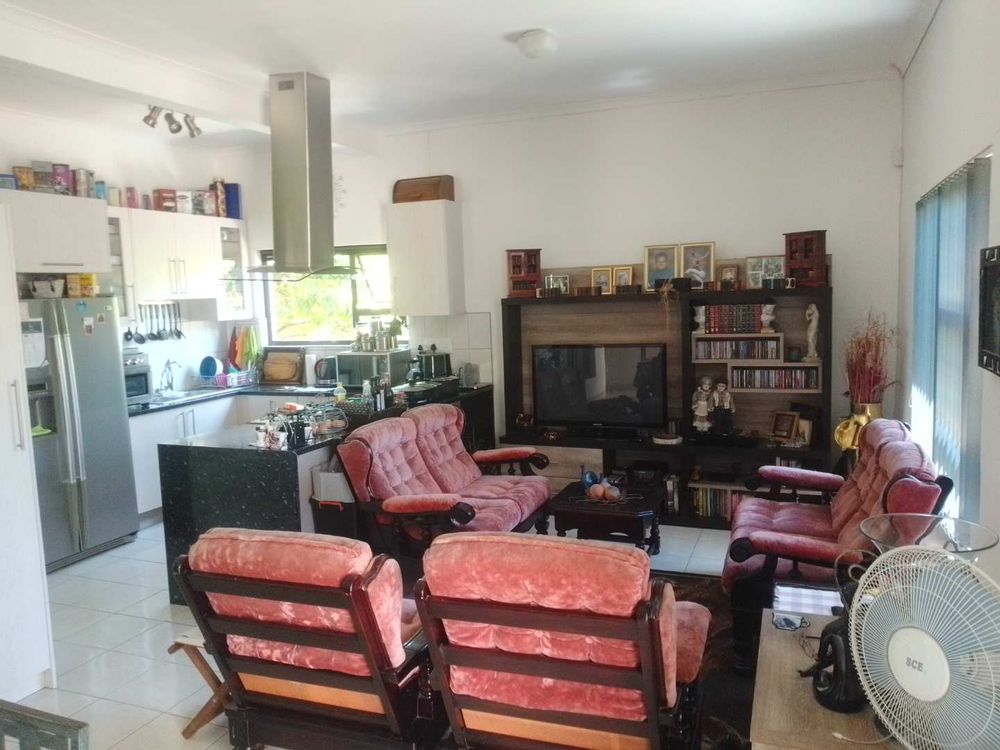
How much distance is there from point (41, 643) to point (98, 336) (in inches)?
91.3

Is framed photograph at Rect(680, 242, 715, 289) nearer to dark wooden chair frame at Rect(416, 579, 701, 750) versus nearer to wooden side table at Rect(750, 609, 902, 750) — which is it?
wooden side table at Rect(750, 609, 902, 750)

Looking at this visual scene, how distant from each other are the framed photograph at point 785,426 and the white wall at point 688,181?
1.11 feet

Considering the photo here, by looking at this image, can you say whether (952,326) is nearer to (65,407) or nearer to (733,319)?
(733,319)

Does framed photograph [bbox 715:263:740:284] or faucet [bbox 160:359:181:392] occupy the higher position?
framed photograph [bbox 715:263:740:284]

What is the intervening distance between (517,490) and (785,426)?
74.5 inches

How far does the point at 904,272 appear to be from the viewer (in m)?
4.68

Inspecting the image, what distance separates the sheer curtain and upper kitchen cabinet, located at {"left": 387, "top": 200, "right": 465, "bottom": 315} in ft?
10.3

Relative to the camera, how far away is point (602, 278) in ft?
18.1

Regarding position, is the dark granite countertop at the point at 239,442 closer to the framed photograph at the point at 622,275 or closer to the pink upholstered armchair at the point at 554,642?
the pink upholstered armchair at the point at 554,642

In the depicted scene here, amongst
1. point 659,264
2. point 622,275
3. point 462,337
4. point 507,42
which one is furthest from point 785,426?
point 507,42

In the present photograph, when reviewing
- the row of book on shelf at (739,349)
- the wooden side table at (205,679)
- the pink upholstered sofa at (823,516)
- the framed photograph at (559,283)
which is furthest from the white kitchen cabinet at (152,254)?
the pink upholstered sofa at (823,516)

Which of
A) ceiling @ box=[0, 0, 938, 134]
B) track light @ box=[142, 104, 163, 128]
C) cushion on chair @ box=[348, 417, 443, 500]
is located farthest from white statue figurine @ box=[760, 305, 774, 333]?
track light @ box=[142, 104, 163, 128]

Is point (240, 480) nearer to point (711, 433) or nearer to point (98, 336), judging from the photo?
point (98, 336)

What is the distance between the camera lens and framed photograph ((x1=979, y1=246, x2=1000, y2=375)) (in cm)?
229
